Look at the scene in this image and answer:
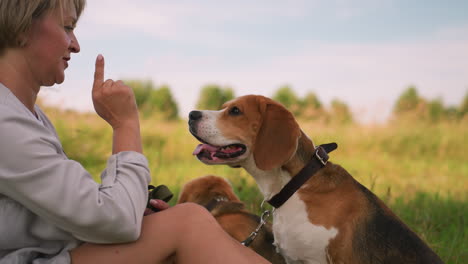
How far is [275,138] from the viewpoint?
3061mm

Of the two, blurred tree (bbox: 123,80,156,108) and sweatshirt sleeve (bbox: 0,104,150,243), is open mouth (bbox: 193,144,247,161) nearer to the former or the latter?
sweatshirt sleeve (bbox: 0,104,150,243)

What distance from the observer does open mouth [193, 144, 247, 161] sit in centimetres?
319

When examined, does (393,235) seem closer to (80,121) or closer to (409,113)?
(80,121)

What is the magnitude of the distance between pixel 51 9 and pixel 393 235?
2.20 m

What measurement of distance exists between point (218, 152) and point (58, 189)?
1.64 metres

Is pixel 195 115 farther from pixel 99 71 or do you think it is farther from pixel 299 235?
pixel 99 71

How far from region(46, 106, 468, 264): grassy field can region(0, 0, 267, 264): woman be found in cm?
227

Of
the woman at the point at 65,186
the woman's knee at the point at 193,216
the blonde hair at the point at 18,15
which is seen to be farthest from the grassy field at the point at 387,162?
the blonde hair at the point at 18,15

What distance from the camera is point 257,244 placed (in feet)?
11.1

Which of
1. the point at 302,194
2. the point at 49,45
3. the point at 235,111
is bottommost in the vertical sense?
the point at 302,194

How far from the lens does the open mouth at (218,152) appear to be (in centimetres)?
319

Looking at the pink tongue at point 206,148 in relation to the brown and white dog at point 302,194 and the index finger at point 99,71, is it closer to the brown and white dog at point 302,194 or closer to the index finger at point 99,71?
the brown and white dog at point 302,194

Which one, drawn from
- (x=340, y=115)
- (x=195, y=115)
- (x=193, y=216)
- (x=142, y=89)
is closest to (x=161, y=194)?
(x=193, y=216)

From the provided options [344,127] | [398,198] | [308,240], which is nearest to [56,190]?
[308,240]
